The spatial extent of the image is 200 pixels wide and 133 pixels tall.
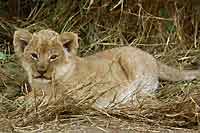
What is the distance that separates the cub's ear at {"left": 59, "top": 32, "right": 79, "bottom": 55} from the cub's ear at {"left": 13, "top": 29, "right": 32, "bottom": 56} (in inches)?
10.8

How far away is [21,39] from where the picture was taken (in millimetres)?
5801

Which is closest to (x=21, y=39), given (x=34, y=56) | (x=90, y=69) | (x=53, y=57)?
(x=34, y=56)

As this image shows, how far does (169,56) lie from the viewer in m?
7.38

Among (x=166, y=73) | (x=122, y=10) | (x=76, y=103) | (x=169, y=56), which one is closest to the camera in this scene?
(x=76, y=103)

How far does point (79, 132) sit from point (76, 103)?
18.2 inches

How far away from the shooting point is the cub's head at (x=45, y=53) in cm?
563

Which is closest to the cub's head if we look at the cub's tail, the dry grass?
the dry grass

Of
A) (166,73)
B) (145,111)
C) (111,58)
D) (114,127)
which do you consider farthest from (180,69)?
(114,127)

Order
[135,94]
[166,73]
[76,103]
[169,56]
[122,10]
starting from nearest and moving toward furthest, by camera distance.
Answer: [76,103] → [135,94] → [166,73] → [169,56] → [122,10]

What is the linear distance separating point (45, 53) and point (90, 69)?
637 millimetres

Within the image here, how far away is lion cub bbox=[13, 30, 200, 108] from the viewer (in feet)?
18.6

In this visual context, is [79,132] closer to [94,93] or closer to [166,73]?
[94,93]

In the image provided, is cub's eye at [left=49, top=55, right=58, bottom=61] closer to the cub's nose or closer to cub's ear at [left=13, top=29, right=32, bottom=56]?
the cub's nose

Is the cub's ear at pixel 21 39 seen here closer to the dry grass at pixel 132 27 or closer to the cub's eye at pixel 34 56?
the cub's eye at pixel 34 56
